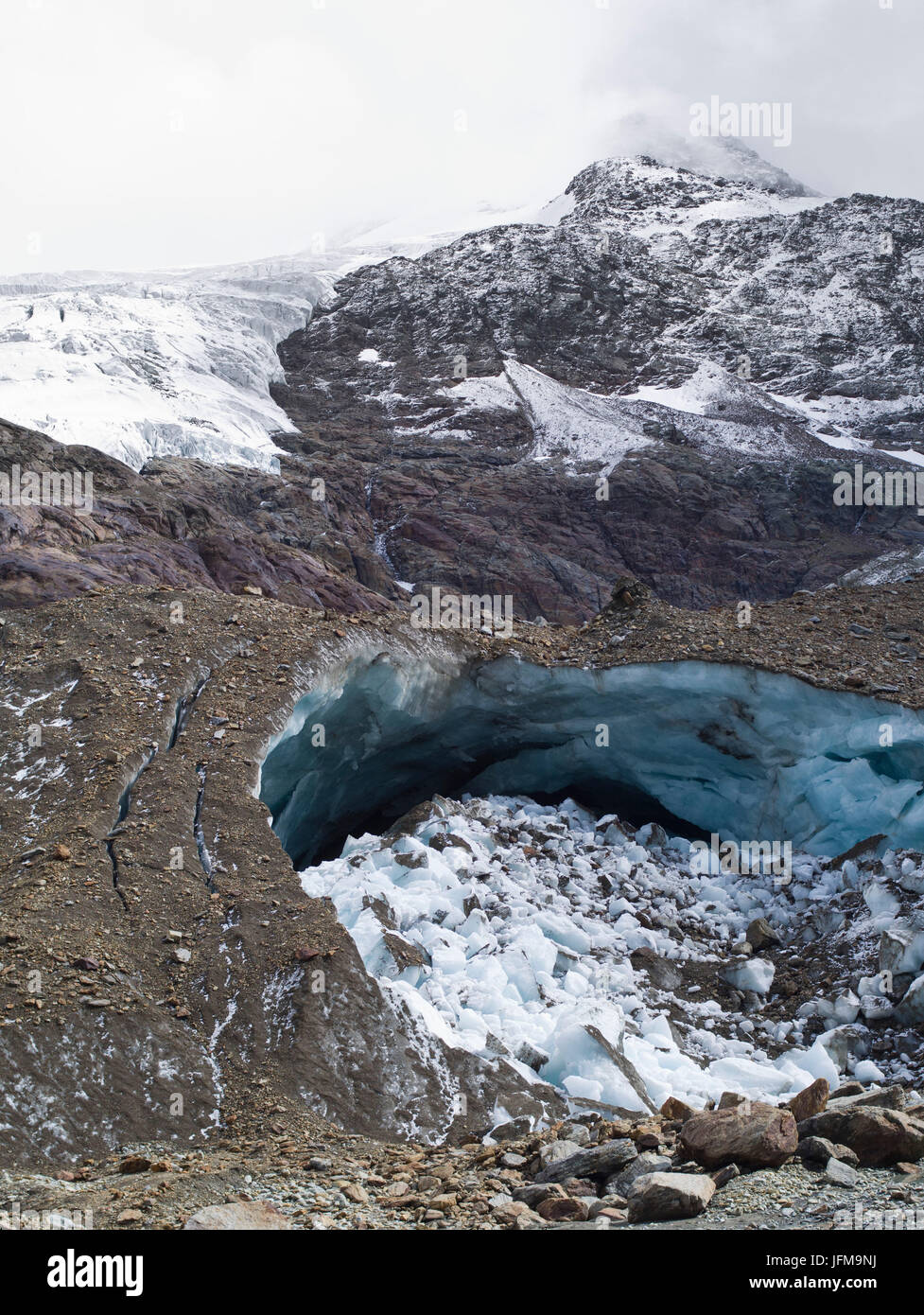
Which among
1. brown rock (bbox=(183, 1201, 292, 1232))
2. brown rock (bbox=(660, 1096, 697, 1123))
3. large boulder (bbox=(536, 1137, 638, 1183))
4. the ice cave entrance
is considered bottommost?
brown rock (bbox=(660, 1096, 697, 1123))

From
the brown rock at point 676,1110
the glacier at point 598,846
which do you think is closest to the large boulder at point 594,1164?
the brown rock at point 676,1110

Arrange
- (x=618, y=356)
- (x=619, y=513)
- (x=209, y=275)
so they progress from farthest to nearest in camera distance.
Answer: (x=209, y=275)
(x=618, y=356)
(x=619, y=513)

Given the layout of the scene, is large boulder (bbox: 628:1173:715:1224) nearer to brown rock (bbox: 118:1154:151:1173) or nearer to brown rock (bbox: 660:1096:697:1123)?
brown rock (bbox: 660:1096:697:1123)

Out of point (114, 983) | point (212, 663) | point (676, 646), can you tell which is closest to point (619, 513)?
point (676, 646)

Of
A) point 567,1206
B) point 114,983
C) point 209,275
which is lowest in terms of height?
point 567,1206

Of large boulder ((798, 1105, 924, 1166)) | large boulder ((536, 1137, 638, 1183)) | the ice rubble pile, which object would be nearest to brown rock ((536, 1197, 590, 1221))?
large boulder ((536, 1137, 638, 1183))

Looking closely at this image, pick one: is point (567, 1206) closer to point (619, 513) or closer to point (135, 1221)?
point (135, 1221)
